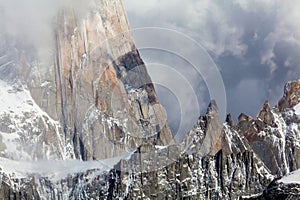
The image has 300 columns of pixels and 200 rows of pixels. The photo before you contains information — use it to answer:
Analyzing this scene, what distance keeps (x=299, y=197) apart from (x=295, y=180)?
364 inches

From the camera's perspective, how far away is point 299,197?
179 metres

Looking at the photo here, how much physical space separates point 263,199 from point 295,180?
754 cm

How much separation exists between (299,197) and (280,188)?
17.1 ft

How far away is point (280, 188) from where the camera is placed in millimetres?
183250

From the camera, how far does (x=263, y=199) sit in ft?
602

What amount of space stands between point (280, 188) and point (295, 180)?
5.46 metres

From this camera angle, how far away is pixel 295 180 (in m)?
188

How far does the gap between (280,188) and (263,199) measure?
Answer: 126 inches
